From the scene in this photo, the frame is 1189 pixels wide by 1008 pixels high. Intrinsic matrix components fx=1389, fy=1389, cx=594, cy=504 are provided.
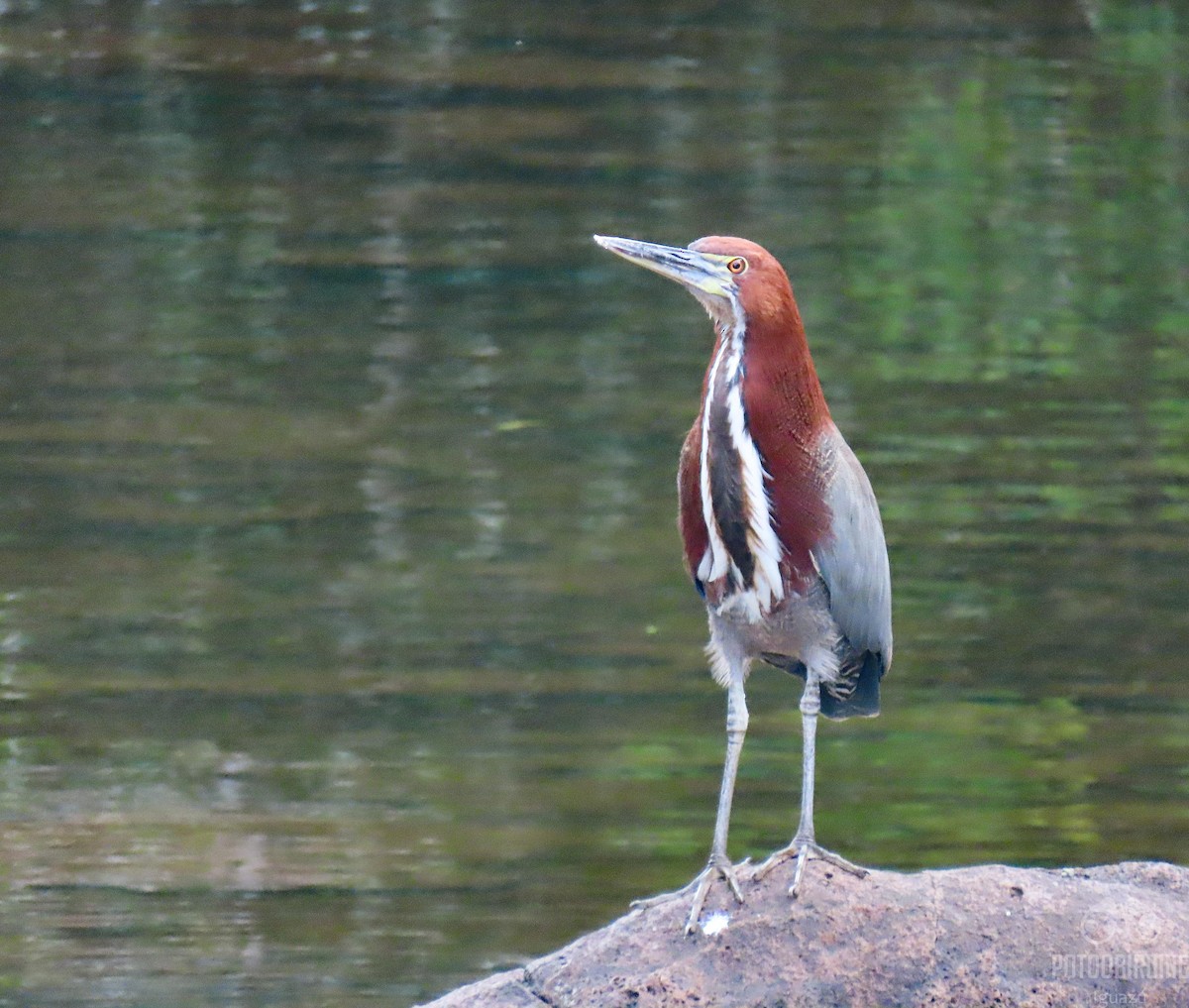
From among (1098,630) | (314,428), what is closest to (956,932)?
(1098,630)

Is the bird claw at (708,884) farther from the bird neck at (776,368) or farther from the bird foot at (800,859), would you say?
the bird neck at (776,368)

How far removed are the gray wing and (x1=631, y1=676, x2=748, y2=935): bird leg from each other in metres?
0.14

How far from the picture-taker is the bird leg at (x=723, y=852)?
4.54 ft

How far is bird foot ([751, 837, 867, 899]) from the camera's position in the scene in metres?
1.40

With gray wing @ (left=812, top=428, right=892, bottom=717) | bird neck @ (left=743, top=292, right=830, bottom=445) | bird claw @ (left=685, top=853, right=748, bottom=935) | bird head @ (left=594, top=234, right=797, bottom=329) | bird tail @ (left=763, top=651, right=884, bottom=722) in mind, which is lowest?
bird claw @ (left=685, top=853, right=748, bottom=935)

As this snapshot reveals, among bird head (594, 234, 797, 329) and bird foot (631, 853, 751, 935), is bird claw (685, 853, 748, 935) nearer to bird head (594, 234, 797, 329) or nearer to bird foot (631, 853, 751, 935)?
bird foot (631, 853, 751, 935)

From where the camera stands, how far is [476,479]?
199 centimetres

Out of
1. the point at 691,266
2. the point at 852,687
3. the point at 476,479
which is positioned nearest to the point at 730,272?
the point at 691,266

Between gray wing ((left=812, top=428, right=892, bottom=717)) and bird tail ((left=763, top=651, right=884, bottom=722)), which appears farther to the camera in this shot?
bird tail ((left=763, top=651, right=884, bottom=722))

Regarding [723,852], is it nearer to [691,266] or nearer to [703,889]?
[703,889]

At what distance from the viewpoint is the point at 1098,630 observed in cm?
202

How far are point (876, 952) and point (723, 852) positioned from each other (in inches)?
7.0

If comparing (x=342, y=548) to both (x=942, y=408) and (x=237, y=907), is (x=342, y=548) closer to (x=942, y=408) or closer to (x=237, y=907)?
(x=237, y=907)

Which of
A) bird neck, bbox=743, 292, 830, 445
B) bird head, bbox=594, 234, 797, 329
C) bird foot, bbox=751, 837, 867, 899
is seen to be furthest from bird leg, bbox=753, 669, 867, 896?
bird head, bbox=594, 234, 797, 329
